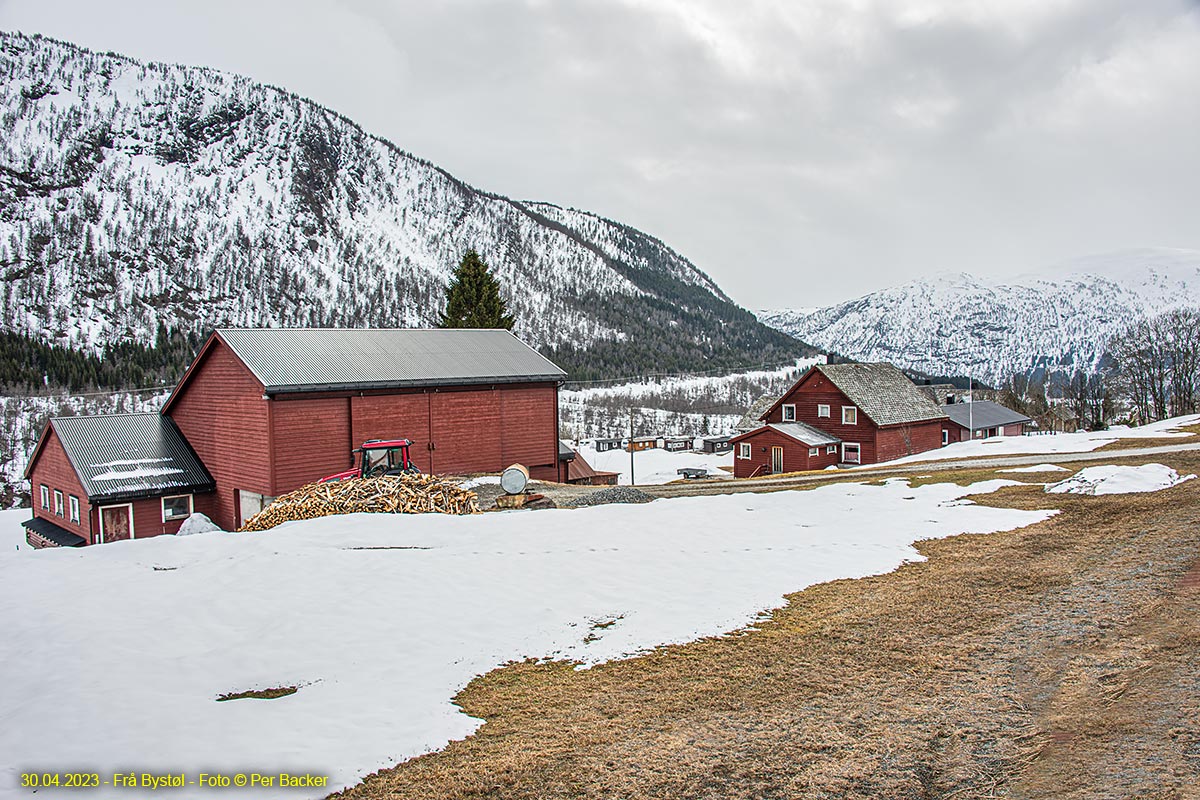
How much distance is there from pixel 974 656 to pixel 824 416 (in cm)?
4543

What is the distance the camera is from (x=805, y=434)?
5156 centimetres

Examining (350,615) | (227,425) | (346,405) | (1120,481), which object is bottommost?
(350,615)

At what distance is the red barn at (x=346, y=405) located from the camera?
1107 inches

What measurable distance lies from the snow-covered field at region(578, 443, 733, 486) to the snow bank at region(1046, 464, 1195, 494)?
53.1m

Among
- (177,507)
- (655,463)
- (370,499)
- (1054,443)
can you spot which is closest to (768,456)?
(1054,443)

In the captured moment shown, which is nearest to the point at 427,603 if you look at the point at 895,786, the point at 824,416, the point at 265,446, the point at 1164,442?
the point at 895,786

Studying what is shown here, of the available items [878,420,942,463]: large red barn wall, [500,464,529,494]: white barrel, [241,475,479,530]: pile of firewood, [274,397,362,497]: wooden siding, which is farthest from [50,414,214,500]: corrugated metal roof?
[878,420,942,463]: large red barn wall

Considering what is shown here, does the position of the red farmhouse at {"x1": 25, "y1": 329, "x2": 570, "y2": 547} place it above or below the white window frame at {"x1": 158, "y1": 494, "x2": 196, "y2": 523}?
above

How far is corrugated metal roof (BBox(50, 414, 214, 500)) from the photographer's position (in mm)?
29953

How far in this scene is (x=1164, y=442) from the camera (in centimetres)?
3519

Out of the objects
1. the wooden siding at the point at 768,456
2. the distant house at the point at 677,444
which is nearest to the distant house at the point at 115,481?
the wooden siding at the point at 768,456

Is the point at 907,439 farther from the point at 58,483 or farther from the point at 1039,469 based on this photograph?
the point at 58,483

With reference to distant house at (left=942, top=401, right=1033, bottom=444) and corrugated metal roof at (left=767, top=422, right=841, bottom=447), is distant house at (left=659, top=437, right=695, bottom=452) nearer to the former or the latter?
distant house at (left=942, top=401, right=1033, bottom=444)

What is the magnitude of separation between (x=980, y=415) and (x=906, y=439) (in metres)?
19.5
